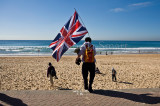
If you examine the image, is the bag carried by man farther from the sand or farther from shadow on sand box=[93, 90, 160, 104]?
the sand

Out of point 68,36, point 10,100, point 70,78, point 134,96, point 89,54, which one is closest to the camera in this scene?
point 10,100

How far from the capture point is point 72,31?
565 centimetres

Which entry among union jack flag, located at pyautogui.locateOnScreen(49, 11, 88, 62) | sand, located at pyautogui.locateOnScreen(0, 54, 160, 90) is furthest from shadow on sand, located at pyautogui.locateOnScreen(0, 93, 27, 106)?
sand, located at pyautogui.locateOnScreen(0, 54, 160, 90)

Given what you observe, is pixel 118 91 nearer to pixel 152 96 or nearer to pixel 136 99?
pixel 136 99

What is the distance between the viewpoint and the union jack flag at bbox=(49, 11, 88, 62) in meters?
5.43

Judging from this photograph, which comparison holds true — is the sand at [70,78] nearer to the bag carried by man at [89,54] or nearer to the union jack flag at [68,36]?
the union jack flag at [68,36]

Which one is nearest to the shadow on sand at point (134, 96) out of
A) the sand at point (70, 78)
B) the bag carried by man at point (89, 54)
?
the bag carried by man at point (89, 54)

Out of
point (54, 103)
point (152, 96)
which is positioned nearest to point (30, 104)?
point (54, 103)

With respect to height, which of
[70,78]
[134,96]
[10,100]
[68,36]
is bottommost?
[70,78]

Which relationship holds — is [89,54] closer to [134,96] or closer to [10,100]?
[134,96]

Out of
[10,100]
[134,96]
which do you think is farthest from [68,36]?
[134,96]

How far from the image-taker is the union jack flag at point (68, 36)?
17.8 ft

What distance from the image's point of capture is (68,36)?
558 centimetres

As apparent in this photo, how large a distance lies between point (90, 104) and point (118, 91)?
53.1 inches
